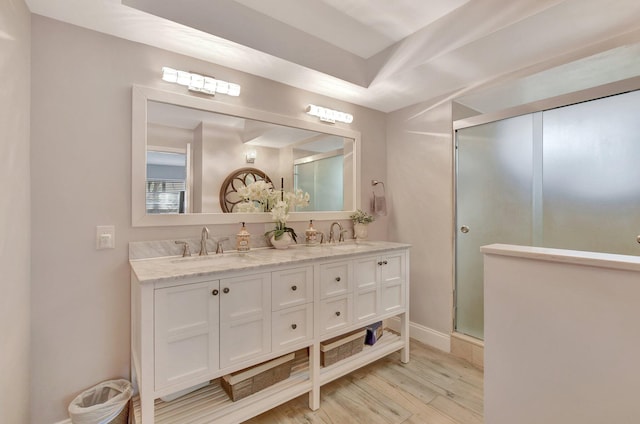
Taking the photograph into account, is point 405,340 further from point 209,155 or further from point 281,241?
point 209,155

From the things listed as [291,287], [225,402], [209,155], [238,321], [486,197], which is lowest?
[225,402]

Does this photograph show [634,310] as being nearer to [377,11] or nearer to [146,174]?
[377,11]

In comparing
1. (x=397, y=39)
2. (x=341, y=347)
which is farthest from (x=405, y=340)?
(x=397, y=39)

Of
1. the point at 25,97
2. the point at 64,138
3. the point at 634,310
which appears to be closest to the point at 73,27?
the point at 25,97

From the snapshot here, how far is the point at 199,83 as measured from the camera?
1.85 metres

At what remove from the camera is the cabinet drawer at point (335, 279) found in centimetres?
185

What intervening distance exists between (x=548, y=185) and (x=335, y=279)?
168cm

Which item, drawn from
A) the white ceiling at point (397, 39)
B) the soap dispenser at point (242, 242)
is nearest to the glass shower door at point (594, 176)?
the white ceiling at point (397, 39)

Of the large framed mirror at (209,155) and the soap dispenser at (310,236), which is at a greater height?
the large framed mirror at (209,155)

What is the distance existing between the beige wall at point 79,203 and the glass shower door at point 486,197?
2358mm

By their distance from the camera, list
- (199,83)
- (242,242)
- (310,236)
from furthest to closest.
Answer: (310,236), (242,242), (199,83)

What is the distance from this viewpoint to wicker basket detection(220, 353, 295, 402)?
5.23 ft

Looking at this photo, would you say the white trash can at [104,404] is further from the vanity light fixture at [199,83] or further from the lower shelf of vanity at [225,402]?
the vanity light fixture at [199,83]

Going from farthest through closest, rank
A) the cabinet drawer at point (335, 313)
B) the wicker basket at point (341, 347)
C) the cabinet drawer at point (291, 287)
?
1. the wicker basket at point (341, 347)
2. the cabinet drawer at point (335, 313)
3. the cabinet drawer at point (291, 287)
